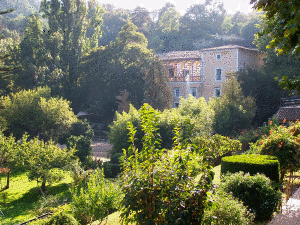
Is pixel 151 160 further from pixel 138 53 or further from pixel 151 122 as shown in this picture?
pixel 138 53

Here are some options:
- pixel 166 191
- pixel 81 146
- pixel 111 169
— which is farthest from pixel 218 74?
pixel 166 191

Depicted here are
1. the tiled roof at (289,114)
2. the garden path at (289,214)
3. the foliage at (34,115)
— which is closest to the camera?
the garden path at (289,214)

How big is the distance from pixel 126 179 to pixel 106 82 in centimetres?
3295

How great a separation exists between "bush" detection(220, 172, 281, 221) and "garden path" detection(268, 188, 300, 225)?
23 centimetres

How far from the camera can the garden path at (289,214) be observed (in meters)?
6.71

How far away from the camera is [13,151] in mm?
16953

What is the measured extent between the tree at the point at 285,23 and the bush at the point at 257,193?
2.97 meters

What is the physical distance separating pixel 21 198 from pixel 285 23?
1580 cm

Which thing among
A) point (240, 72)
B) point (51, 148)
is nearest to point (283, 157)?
point (51, 148)

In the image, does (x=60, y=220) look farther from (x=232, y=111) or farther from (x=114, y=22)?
(x=114, y=22)

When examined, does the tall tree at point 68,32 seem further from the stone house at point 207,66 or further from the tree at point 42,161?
the tree at point 42,161

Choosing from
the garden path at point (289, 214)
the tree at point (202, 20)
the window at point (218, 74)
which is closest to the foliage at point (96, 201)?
the garden path at point (289, 214)

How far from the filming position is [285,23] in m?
5.84

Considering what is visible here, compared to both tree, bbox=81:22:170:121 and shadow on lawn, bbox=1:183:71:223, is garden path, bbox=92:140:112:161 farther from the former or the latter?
shadow on lawn, bbox=1:183:71:223
